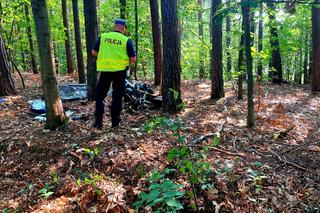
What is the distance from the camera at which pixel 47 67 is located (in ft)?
18.0

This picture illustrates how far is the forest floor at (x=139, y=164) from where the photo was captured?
371 centimetres

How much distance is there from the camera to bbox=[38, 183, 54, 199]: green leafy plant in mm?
3943

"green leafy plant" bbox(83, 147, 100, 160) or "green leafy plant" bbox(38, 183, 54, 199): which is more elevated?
"green leafy plant" bbox(83, 147, 100, 160)

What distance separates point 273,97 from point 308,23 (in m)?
9.06

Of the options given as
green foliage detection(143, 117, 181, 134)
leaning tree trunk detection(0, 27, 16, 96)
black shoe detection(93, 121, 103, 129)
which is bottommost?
black shoe detection(93, 121, 103, 129)

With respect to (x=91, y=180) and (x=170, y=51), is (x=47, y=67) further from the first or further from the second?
(x=170, y=51)

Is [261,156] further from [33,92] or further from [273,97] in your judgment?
[33,92]

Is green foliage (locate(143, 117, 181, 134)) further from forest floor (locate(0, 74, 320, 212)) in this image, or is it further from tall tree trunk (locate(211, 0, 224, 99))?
tall tree trunk (locate(211, 0, 224, 99))

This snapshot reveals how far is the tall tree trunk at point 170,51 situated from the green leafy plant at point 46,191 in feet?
12.4

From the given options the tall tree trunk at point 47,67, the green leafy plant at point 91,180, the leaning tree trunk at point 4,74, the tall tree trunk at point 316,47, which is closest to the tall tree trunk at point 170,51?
the tall tree trunk at point 47,67

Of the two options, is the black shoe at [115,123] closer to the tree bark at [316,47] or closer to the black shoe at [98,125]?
the black shoe at [98,125]

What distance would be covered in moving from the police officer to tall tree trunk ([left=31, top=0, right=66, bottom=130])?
0.79m

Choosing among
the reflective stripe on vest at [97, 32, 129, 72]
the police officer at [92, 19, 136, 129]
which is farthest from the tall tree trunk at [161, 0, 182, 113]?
the reflective stripe on vest at [97, 32, 129, 72]

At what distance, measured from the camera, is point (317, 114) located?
834 centimetres
